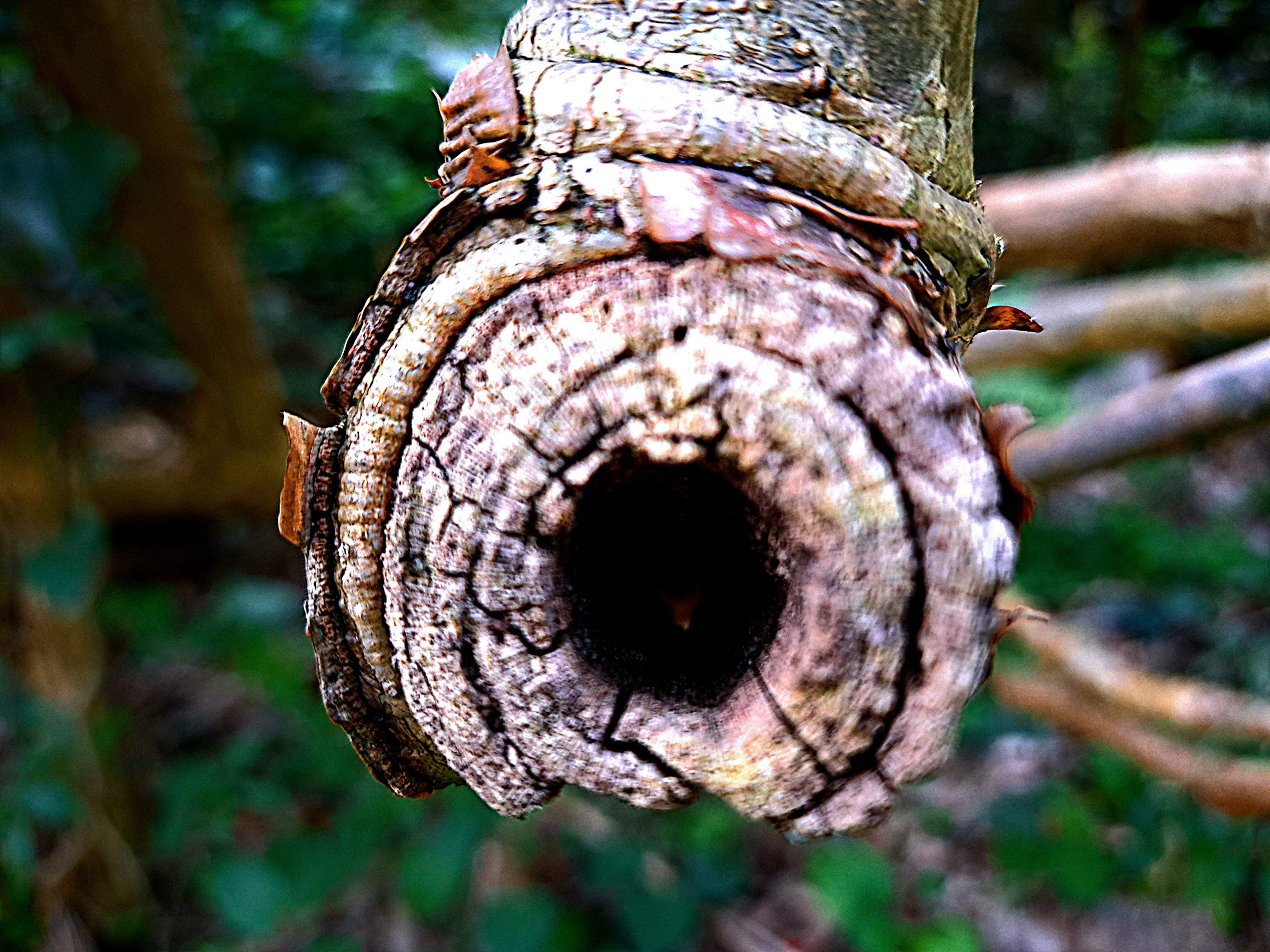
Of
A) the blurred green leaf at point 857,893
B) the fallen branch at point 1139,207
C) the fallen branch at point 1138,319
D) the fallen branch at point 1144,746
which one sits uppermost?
the fallen branch at point 1139,207

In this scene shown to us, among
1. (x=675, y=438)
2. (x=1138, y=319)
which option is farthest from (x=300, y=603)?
(x=1138, y=319)

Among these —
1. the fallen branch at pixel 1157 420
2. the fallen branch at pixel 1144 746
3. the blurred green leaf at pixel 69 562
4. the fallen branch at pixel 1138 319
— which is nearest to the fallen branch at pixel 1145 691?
the fallen branch at pixel 1144 746

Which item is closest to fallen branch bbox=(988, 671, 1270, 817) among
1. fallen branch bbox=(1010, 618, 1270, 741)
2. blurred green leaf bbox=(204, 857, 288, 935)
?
fallen branch bbox=(1010, 618, 1270, 741)

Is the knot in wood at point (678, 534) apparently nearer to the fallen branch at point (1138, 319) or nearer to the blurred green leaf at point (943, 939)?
the fallen branch at point (1138, 319)

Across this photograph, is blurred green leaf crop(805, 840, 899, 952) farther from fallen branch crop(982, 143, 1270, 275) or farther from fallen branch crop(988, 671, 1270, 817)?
fallen branch crop(982, 143, 1270, 275)

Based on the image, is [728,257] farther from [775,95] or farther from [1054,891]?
[1054,891]

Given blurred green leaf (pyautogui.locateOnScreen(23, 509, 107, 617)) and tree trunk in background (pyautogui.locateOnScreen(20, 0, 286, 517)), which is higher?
tree trunk in background (pyautogui.locateOnScreen(20, 0, 286, 517))
